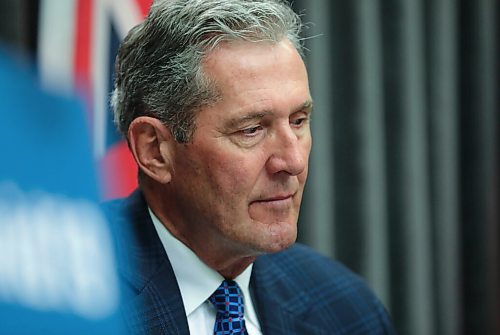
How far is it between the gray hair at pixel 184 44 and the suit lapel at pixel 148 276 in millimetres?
155

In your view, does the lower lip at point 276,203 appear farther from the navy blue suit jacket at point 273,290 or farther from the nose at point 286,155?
the navy blue suit jacket at point 273,290

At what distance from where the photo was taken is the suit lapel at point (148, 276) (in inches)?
43.9

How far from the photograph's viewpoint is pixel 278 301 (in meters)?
1.29

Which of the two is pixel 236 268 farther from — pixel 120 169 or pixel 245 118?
pixel 120 169

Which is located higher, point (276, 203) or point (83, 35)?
point (83, 35)

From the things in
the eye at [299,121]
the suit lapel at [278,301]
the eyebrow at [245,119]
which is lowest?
the suit lapel at [278,301]

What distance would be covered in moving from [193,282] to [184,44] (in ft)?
1.16

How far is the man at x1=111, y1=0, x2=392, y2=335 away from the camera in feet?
3.63

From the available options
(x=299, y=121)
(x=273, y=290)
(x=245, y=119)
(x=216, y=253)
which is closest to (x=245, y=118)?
(x=245, y=119)

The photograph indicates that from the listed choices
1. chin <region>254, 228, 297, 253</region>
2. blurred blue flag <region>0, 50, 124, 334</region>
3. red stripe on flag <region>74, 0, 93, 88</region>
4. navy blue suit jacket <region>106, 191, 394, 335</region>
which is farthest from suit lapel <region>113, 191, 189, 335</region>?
blurred blue flag <region>0, 50, 124, 334</region>

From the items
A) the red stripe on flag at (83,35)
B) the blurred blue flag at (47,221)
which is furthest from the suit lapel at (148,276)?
the blurred blue flag at (47,221)

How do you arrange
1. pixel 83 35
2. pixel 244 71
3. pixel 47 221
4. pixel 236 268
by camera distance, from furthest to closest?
pixel 83 35, pixel 236 268, pixel 244 71, pixel 47 221

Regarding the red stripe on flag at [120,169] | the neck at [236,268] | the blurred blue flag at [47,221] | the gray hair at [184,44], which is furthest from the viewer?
the red stripe on flag at [120,169]

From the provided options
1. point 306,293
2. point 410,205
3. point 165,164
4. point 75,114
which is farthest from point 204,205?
point 410,205
